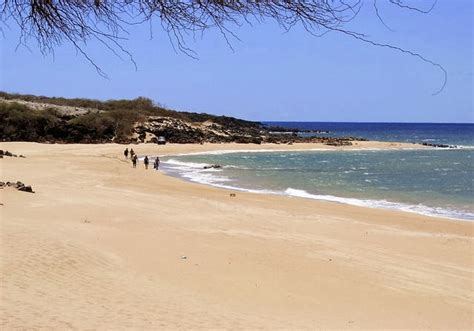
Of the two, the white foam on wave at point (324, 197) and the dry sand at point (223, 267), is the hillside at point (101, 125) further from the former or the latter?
the dry sand at point (223, 267)

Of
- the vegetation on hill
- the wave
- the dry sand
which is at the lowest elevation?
the wave

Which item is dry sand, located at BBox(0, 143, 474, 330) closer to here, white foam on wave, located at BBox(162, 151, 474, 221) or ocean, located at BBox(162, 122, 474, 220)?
white foam on wave, located at BBox(162, 151, 474, 221)

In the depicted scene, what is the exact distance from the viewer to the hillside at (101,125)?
58625mm

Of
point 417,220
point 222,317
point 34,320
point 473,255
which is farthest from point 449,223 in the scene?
point 34,320

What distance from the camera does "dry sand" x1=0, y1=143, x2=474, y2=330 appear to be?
7.14m

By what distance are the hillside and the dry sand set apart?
4246 centimetres

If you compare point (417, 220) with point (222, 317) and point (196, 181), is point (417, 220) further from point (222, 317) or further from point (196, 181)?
point (196, 181)

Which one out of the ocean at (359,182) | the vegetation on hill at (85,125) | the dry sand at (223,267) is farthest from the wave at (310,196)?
the vegetation on hill at (85,125)

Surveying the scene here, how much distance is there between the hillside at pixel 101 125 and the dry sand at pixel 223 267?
42460 millimetres

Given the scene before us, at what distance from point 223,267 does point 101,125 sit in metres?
55.8

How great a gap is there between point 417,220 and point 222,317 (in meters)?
12.1

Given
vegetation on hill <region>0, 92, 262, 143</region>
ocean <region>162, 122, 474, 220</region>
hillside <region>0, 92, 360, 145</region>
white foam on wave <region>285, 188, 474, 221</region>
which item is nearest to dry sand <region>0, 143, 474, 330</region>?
white foam on wave <region>285, 188, 474, 221</region>

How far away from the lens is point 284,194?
25266 millimetres

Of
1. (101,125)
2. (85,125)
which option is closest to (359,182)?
(85,125)
